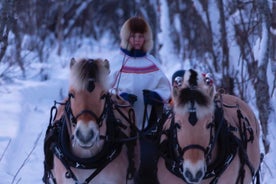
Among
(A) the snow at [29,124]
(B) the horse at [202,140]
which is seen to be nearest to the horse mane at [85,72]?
(B) the horse at [202,140]

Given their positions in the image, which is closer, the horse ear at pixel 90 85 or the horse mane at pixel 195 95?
the horse mane at pixel 195 95

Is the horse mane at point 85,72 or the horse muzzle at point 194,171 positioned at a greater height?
the horse mane at point 85,72

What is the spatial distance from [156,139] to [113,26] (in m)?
32.9

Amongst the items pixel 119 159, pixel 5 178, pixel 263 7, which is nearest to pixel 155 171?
pixel 119 159

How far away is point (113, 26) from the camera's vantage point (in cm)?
3725

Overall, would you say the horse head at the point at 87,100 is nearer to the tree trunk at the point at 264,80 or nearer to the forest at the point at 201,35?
the forest at the point at 201,35

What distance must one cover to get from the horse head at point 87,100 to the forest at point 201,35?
2.83 m

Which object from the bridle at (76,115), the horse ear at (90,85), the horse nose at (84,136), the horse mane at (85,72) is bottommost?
the horse nose at (84,136)

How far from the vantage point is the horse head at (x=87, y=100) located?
148 inches

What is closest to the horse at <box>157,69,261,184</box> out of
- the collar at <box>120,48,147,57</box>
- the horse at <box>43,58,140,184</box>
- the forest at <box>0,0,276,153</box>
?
the horse at <box>43,58,140,184</box>

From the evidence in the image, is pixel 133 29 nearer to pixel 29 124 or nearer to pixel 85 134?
pixel 85 134

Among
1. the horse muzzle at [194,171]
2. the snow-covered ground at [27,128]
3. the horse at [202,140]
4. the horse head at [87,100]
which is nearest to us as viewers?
the horse muzzle at [194,171]

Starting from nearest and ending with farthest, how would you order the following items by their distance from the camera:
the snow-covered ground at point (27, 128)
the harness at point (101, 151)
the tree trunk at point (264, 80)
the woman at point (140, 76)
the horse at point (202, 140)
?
the horse at point (202, 140), the harness at point (101, 151), the woman at point (140, 76), the snow-covered ground at point (27, 128), the tree trunk at point (264, 80)

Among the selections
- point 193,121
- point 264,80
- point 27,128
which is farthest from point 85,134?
point 27,128
